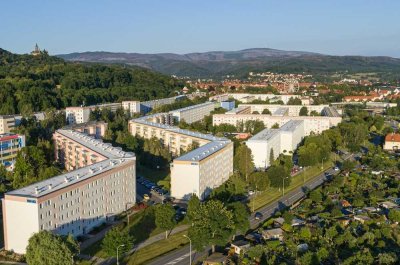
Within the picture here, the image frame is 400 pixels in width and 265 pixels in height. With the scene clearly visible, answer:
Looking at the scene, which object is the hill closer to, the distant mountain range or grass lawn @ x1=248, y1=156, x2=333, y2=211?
grass lawn @ x1=248, y1=156, x2=333, y2=211

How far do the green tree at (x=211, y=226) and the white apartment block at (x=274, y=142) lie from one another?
10.4 metres

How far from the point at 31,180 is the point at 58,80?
2627 centimetres

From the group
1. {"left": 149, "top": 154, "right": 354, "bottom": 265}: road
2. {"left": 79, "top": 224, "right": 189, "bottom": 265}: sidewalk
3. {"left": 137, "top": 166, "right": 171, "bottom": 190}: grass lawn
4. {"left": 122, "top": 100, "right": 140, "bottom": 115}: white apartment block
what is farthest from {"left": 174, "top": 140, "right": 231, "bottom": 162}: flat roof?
{"left": 122, "top": 100, "right": 140, "bottom": 115}: white apartment block

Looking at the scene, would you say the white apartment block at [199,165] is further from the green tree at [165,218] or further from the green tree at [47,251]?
the green tree at [47,251]

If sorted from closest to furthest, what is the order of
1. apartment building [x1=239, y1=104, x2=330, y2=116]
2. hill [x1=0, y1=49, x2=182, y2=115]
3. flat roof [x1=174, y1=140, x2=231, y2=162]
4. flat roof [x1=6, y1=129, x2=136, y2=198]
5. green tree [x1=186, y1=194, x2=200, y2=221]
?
flat roof [x1=6, y1=129, x2=136, y2=198]
green tree [x1=186, y1=194, x2=200, y2=221]
flat roof [x1=174, y1=140, x2=231, y2=162]
hill [x1=0, y1=49, x2=182, y2=115]
apartment building [x1=239, y1=104, x2=330, y2=116]

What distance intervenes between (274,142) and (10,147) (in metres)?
13.5

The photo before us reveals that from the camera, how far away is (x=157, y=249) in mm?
13336

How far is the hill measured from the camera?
3338 centimetres

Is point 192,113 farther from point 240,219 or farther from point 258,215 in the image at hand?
point 240,219

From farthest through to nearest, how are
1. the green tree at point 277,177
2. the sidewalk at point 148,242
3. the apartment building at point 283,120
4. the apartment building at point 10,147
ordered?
the apartment building at point 283,120
the apartment building at point 10,147
the green tree at point 277,177
the sidewalk at point 148,242

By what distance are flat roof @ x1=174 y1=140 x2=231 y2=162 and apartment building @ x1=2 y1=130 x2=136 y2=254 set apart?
7.56 ft

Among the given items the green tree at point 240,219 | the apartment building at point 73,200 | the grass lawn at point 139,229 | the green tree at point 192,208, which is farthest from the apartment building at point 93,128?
the green tree at point 240,219

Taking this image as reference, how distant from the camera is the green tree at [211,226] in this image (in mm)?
12789

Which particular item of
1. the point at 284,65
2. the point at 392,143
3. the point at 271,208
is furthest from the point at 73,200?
the point at 284,65
